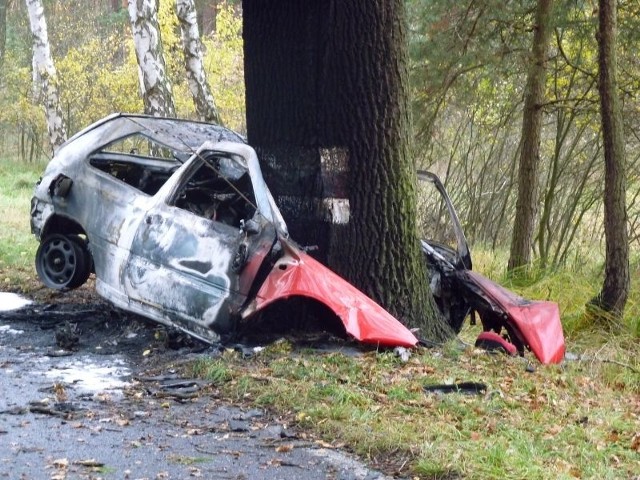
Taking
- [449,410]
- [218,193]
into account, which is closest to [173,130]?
[218,193]

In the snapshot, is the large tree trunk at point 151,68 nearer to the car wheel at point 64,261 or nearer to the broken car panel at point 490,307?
the car wheel at point 64,261

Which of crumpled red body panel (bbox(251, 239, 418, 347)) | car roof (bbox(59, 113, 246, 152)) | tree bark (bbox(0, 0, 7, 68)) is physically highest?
tree bark (bbox(0, 0, 7, 68))

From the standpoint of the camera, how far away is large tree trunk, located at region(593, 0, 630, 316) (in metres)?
10.6

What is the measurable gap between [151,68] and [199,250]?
834cm

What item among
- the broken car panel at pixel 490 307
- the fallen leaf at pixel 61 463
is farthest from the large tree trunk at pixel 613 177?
the fallen leaf at pixel 61 463

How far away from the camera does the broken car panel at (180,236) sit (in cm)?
745

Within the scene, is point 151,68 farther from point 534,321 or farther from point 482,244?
point 534,321

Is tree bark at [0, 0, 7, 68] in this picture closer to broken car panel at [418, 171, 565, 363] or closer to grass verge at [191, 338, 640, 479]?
broken car panel at [418, 171, 565, 363]

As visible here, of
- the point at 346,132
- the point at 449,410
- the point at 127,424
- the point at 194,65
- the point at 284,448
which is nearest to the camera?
the point at 284,448

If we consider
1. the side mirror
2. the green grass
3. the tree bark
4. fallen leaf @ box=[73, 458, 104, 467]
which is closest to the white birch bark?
the green grass

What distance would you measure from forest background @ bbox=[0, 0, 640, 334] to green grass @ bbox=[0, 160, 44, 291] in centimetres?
348

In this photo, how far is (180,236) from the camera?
798 centimetres

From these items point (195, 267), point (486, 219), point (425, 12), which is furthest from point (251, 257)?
point (486, 219)

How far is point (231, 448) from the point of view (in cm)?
543
